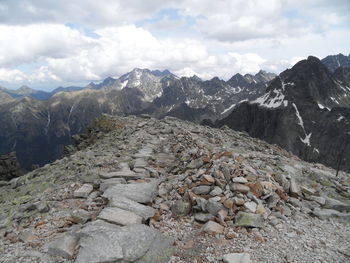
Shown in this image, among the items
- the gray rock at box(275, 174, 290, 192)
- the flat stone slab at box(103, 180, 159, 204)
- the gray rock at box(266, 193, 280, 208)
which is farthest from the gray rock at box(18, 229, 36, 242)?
the gray rock at box(275, 174, 290, 192)

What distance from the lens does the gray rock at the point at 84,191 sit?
47.3 feet

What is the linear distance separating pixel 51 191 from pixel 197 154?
938 centimetres

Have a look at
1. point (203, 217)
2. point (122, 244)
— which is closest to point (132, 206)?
point (122, 244)

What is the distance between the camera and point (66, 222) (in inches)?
462

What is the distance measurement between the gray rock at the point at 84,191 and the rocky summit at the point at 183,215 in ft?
0.30

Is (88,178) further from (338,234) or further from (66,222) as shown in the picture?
(338,234)

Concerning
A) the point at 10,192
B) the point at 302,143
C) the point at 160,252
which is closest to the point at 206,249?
the point at 160,252

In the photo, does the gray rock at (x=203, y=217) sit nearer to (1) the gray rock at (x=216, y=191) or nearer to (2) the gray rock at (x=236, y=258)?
(1) the gray rock at (x=216, y=191)

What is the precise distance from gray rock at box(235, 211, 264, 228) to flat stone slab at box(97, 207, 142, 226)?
4.16m

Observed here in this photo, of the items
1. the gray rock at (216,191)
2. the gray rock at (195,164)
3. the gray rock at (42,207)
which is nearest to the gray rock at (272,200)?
the gray rock at (216,191)

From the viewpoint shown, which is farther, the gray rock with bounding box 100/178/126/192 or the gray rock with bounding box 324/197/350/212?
the gray rock with bounding box 100/178/126/192

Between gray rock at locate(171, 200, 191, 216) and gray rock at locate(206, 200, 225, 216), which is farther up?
gray rock at locate(206, 200, 225, 216)

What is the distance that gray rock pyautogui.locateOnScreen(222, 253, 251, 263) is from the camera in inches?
348

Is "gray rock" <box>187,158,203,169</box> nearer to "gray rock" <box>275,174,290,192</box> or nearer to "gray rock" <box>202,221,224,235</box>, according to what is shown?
"gray rock" <box>275,174,290,192</box>
